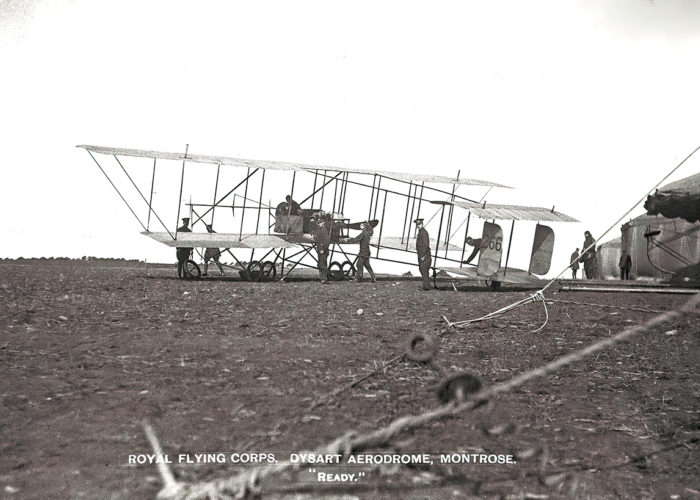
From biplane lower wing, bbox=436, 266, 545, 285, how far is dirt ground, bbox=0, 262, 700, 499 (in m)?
6.68

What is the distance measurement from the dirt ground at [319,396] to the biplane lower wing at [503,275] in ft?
21.9

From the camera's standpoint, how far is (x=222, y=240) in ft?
63.8

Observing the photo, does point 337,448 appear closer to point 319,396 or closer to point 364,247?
point 319,396

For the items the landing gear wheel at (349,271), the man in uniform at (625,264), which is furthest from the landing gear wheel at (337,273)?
the man in uniform at (625,264)

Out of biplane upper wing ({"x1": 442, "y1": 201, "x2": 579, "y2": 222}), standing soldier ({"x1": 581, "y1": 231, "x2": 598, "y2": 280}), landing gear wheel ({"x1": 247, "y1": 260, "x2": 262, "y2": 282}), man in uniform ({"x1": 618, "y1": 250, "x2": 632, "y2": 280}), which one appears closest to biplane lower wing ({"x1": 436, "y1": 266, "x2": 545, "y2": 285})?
biplane upper wing ({"x1": 442, "y1": 201, "x2": 579, "y2": 222})

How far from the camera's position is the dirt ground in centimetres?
437

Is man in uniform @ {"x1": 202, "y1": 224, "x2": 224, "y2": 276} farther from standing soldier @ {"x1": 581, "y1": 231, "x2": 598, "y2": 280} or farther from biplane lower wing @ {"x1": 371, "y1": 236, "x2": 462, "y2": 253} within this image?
standing soldier @ {"x1": 581, "y1": 231, "x2": 598, "y2": 280}

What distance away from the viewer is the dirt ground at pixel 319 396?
4.37 meters

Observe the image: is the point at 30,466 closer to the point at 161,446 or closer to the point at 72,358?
the point at 161,446

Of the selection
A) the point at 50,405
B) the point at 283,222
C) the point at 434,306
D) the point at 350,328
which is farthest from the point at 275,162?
the point at 50,405

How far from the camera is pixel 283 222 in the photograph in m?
21.3

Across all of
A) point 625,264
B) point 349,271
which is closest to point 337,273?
point 349,271

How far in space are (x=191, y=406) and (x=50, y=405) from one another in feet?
3.90

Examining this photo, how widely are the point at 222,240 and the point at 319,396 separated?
1384 centimetres
